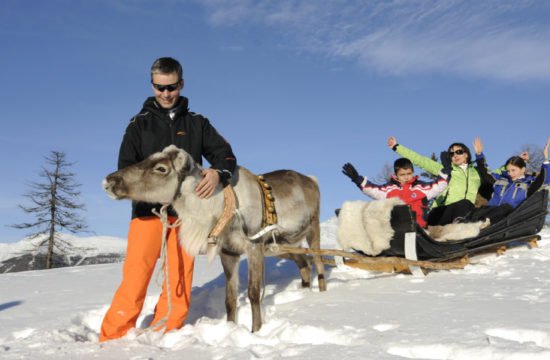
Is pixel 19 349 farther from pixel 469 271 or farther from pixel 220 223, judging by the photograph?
pixel 469 271

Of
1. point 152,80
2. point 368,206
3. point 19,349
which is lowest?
point 19,349

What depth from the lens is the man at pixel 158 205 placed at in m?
4.11

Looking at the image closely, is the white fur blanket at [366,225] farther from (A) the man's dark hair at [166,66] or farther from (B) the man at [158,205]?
(A) the man's dark hair at [166,66]

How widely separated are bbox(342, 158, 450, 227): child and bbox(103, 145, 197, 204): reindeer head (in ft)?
13.7

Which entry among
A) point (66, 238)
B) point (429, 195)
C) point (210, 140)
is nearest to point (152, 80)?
point (210, 140)

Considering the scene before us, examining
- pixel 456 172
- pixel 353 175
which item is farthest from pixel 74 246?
pixel 456 172

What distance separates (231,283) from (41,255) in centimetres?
2954

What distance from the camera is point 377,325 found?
4059 mm

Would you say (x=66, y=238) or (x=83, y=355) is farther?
(x=66, y=238)

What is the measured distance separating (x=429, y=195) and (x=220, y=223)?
4.07m

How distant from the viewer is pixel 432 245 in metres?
6.38

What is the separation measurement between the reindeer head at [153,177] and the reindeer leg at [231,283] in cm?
103

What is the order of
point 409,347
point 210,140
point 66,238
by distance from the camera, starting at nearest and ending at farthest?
point 409,347
point 210,140
point 66,238

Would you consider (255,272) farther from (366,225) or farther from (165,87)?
(366,225)
